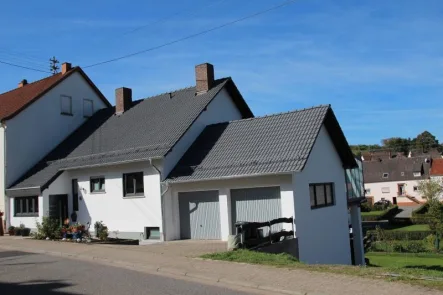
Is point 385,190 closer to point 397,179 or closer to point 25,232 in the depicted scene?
point 397,179

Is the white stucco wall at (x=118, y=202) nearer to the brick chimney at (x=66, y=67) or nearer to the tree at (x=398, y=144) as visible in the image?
the brick chimney at (x=66, y=67)

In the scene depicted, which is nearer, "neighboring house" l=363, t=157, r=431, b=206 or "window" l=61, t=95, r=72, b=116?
"window" l=61, t=95, r=72, b=116

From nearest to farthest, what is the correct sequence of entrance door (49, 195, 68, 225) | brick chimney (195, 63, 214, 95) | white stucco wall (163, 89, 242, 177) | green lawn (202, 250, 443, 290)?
→ green lawn (202, 250, 443, 290)
white stucco wall (163, 89, 242, 177)
entrance door (49, 195, 68, 225)
brick chimney (195, 63, 214, 95)

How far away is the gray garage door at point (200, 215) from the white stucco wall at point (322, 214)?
3.39m

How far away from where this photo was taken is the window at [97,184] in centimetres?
2156

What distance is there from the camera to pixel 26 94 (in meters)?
28.0

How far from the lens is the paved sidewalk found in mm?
8305

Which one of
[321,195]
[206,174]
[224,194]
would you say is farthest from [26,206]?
[321,195]

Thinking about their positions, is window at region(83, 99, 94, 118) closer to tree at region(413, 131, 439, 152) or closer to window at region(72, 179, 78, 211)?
window at region(72, 179, 78, 211)

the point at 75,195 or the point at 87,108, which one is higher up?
the point at 87,108

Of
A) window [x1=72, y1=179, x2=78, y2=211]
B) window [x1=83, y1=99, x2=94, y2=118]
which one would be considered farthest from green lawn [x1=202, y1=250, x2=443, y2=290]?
window [x1=83, y1=99, x2=94, y2=118]

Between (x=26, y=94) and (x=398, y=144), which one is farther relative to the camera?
(x=398, y=144)

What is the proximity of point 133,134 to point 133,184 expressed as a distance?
3.33 meters

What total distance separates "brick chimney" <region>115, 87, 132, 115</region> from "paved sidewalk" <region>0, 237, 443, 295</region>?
480 inches
